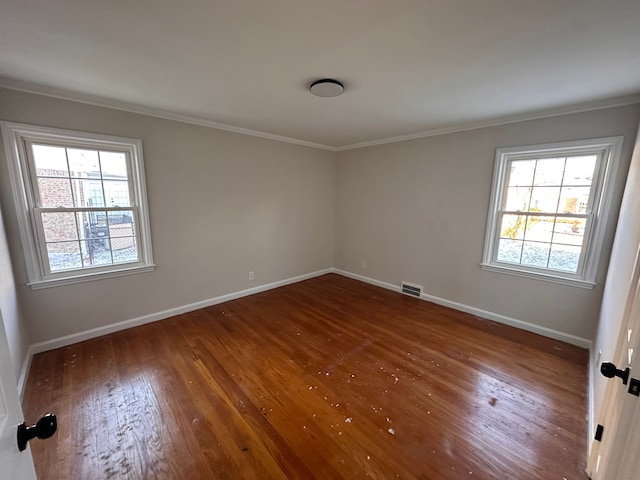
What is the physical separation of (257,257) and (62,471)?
2858 millimetres

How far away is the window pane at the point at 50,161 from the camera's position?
2.43 meters

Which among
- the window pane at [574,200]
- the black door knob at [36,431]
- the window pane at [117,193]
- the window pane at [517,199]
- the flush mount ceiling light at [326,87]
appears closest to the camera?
the black door knob at [36,431]

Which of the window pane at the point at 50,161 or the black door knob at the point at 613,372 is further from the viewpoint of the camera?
the window pane at the point at 50,161

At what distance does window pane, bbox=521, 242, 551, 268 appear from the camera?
2967mm

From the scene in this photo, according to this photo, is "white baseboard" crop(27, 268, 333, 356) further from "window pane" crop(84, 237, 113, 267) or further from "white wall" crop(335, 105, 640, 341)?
"white wall" crop(335, 105, 640, 341)

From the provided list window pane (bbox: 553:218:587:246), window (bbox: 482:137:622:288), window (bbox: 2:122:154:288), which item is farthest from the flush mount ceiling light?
window pane (bbox: 553:218:587:246)

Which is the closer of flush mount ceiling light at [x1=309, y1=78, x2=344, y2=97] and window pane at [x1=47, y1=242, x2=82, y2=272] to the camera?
flush mount ceiling light at [x1=309, y1=78, x2=344, y2=97]

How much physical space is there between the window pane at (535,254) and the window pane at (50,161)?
4991mm

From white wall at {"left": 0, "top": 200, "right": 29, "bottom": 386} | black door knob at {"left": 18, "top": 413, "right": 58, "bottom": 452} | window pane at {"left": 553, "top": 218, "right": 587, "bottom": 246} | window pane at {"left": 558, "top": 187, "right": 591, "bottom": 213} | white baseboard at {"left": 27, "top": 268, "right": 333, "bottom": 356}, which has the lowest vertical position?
white baseboard at {"left": 27, "top": 268, "right": 333, "bottom": 356}

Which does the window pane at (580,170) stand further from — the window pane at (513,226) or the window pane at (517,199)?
the window pane at (513,226)

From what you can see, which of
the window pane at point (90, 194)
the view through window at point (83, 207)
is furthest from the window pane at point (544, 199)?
the window pane at point (90, 194)

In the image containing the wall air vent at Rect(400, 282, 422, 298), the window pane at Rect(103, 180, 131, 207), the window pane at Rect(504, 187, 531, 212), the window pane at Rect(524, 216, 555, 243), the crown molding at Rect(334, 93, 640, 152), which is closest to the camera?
the crown molding at Rect(334, 93, 640, 152)

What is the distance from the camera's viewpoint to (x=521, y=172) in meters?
3.06

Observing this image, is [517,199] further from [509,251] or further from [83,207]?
[83,207]
